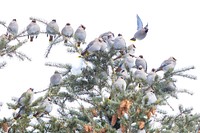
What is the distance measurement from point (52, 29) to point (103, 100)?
141cm

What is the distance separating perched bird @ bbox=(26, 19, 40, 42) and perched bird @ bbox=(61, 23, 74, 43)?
0.46 meters

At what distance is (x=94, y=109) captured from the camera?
7.05 metres

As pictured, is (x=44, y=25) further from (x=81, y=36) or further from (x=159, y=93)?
(x=159, y=93)

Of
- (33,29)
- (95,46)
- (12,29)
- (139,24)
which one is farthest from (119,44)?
(139,24)

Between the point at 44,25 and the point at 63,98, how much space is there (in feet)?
4.04

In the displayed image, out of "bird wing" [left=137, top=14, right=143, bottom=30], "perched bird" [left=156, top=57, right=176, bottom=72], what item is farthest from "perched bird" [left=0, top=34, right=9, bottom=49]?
"bird wing" [left=137, top=14, right=143, bottom=30]

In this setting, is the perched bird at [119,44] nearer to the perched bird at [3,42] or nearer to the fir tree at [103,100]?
the fir tree at [103,100]

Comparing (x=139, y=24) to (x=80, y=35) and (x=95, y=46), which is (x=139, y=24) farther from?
(x=95, y=46)

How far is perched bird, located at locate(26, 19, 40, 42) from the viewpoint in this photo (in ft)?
24.9

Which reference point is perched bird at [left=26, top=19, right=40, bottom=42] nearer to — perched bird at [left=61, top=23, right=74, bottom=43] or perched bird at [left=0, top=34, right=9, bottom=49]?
perched bird at [left=61, top=23, right=74, bottom=43]

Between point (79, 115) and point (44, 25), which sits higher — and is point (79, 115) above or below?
below

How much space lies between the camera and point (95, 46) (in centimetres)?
734

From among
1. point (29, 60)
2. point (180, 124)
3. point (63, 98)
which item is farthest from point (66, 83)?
point (180, 124)

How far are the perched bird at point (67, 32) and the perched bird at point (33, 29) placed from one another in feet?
1.52
